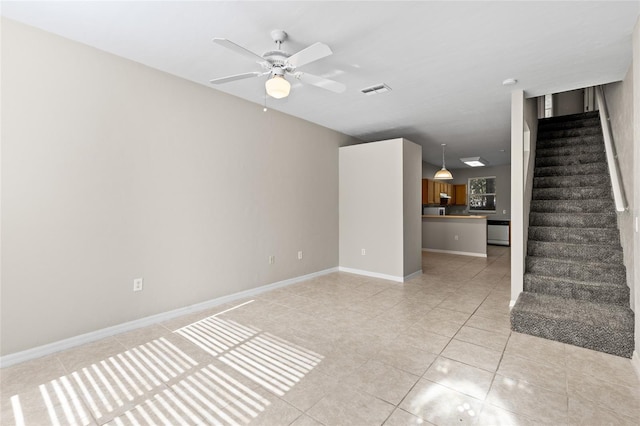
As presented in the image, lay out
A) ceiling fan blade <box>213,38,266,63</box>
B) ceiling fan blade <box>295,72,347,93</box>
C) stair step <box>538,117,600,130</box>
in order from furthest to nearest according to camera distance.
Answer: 1. stair step <box>538,117,600,130</box>
2. ceiling fan blade <box>295,72,347,93</box>
3. ceiling fan blade <box>213,38,266,63</box>

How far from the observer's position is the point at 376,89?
11.7 feet

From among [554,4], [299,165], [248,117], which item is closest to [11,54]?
[248,117]

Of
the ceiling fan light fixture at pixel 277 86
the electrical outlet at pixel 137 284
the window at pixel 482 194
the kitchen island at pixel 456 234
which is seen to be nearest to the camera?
the ceiling fan light fixture at pixel 277 86

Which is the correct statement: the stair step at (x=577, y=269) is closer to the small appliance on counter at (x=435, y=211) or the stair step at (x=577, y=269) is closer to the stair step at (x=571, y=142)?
the stair step at (x=571, y=142)

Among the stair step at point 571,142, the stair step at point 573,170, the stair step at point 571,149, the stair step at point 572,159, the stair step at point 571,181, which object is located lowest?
the stair step at point 571,181

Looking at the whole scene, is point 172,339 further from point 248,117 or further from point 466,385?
point 248,117

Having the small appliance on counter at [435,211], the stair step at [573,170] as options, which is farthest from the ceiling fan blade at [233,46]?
the small appliance on counter at [435,211]

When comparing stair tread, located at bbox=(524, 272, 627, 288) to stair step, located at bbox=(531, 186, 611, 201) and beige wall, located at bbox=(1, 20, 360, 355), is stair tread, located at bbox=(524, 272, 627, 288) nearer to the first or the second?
Answer: stair step, located at bbox=(531, 186, 611, 201)

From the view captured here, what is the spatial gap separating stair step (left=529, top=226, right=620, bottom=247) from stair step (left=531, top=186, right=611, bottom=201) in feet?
2.11

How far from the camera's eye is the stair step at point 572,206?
3859 millimetres

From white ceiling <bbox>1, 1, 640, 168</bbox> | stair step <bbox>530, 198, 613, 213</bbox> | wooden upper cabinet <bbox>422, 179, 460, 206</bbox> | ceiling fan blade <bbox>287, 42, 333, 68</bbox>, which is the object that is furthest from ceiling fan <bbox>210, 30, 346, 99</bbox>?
wooden upper cabinet <bbox>422, 179, 460, 206</bbox>

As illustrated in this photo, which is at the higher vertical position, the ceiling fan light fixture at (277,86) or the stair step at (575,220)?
the ceiling fan light fixture at (277,86)

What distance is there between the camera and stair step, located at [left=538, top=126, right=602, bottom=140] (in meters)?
4.92

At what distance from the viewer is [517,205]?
3477mm
